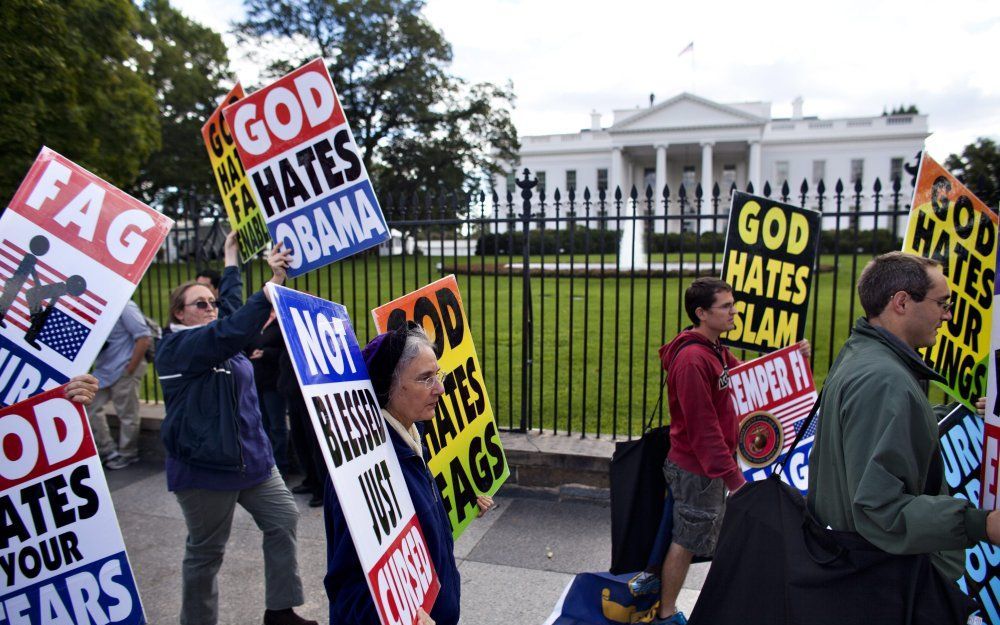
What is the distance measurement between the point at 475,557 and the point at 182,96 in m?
28.2

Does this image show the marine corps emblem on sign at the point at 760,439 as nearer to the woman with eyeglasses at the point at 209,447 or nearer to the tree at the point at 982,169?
the tree at the point at 982,169

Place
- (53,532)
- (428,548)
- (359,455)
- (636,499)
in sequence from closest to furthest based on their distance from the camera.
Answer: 1. (359,455)
2. (428,548)
3. (53,532)
4. (636,499)

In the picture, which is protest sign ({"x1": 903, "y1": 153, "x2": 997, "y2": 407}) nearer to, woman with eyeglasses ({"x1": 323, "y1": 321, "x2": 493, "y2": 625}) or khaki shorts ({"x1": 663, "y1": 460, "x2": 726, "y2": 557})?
khaki shorts ({"x1": 663, "y1": 460, "x2": 726, "y2": 557})

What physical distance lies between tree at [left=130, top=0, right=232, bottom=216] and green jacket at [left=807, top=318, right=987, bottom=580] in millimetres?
28157

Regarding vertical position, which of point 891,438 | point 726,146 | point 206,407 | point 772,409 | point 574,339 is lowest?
point 574,339

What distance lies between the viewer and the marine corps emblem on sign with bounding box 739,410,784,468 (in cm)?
384

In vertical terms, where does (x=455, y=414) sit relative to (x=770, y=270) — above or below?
below

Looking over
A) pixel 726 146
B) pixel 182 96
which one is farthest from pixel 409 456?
pixel 726 146

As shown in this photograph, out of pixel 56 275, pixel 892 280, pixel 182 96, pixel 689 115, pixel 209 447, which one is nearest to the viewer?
pixel 892 280

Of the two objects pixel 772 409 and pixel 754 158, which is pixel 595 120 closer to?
pixel 754 158

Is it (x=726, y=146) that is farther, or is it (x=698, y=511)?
(x=726, y=146)

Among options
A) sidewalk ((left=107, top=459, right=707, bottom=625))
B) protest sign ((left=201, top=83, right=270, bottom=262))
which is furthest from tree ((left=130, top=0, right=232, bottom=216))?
protest sign ((left=201, top=83, right=270, bottom=262))

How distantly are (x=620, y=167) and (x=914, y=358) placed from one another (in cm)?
6150

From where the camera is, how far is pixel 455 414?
3055 millimetres
